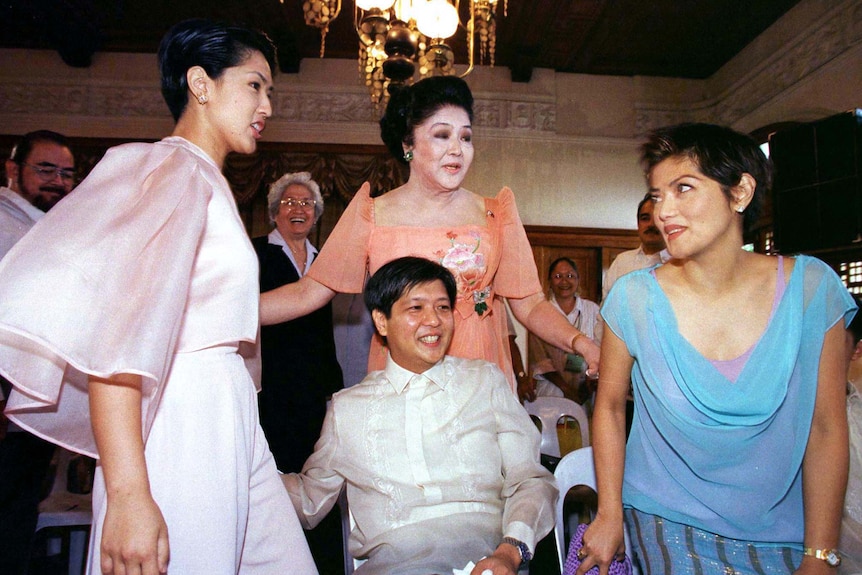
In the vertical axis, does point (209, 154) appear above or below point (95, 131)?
below

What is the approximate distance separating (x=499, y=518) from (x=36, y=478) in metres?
1.66

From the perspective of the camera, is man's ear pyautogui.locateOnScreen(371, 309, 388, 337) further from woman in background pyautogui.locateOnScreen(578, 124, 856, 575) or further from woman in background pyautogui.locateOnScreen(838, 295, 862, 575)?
woman in background pyautogui.locateOnScreen(838, 295, 862, 575)

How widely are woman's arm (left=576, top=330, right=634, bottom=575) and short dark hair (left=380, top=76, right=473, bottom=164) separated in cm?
94

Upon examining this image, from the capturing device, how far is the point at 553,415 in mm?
3211

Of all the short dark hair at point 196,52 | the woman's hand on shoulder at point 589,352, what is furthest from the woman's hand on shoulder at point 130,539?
the woman's hand on shoulder at point 589,352

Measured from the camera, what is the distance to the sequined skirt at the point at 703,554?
4.58 feet

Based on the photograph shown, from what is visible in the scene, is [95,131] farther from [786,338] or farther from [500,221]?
[786,338]

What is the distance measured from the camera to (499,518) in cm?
171

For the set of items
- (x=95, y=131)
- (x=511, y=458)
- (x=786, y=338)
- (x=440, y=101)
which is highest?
(x=95, y=131)

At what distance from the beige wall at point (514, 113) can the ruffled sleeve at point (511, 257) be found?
189 inches

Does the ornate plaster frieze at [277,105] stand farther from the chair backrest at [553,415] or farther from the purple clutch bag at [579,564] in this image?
the purple clutch bag at [579,564]

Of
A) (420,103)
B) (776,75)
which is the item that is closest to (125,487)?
(420,103)

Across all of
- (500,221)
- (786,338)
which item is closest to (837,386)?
(786,338)

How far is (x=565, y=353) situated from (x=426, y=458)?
331 cm
